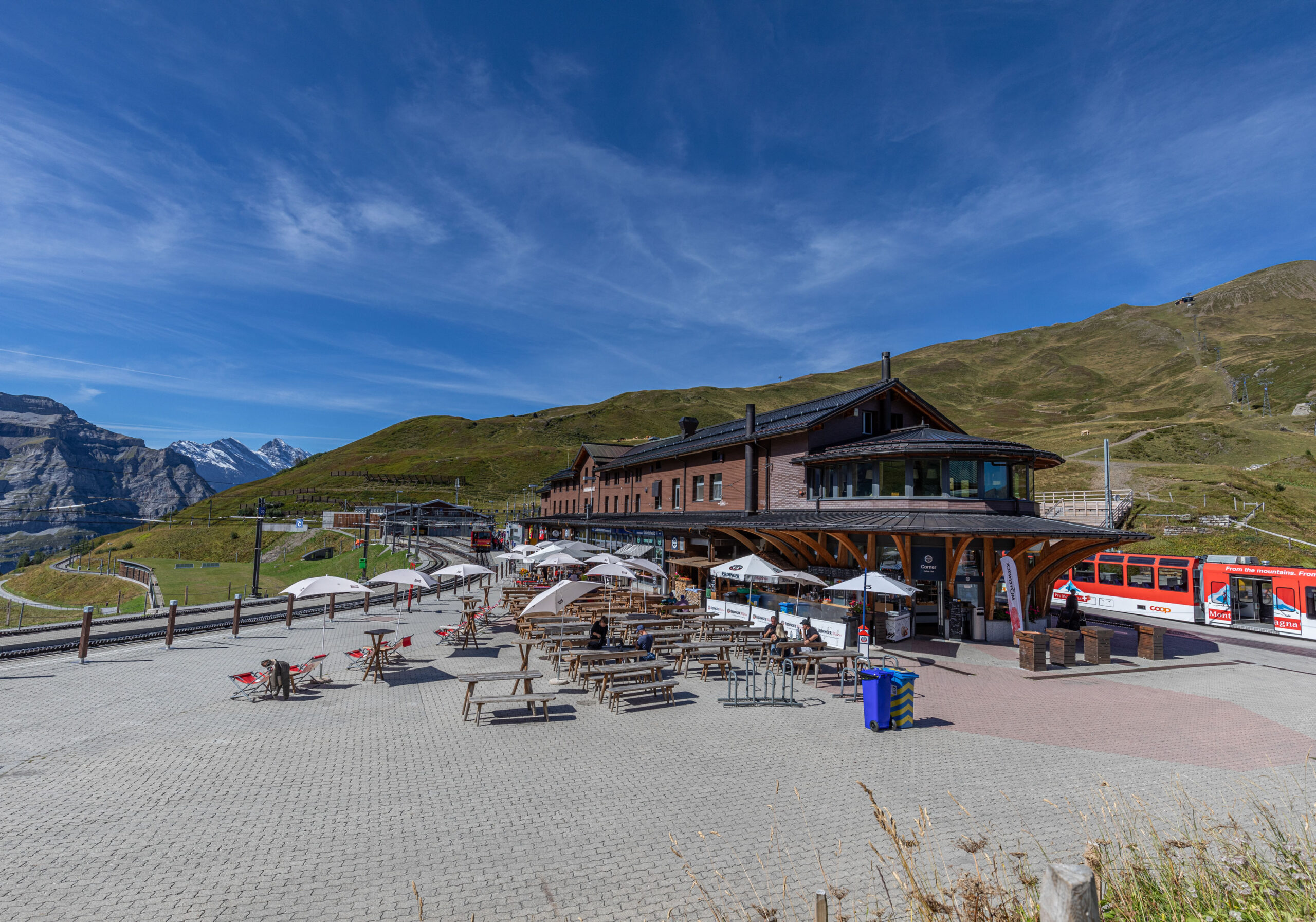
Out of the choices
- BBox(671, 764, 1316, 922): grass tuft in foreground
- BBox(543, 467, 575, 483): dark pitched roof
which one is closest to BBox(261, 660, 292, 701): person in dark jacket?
BBox(671, 764, 1316, 922): grass tuft in foreground

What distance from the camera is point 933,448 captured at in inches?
843

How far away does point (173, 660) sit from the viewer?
16375 mm

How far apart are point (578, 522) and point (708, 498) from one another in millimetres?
16361

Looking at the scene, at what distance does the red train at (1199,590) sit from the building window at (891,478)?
24.7 feet

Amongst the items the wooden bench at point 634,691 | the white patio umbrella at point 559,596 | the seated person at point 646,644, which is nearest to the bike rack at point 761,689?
the wooden bench at point 634,691

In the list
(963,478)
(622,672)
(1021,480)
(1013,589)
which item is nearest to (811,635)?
(622,672)

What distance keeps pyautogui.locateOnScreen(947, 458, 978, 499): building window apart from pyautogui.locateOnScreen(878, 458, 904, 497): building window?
5.51 feet

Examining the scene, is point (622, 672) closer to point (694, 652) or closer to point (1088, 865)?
point (694, 652)

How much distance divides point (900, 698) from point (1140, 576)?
25.4 m

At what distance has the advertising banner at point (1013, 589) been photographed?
19.4 metres

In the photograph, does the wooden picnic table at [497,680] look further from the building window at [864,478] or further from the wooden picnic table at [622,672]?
the building window at [864,478]

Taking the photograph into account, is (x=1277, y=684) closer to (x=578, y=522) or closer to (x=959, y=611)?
(x=959, y=611)

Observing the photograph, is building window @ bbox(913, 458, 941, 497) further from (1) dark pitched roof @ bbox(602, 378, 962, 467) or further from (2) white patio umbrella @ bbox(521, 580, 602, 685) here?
(2) white patio umbrella @ bbox(521, 580, 602, 685)

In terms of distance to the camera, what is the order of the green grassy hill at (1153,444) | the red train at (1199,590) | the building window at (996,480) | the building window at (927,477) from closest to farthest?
1. the building window at (996,480)
2. the building window at (927,477)
3. the red train at (1199,590)
4. the green grassy hill at (1153,444)
